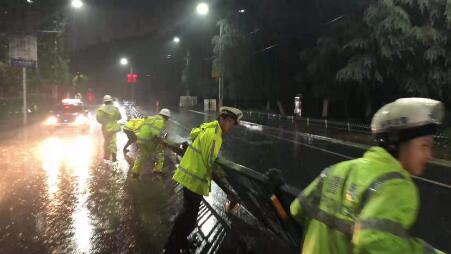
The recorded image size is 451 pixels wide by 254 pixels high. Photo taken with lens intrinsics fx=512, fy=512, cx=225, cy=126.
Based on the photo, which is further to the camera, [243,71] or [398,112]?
[243,71]

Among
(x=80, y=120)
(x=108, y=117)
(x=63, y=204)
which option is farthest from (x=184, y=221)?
(x=80, y=120)

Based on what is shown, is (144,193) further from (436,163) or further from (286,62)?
(286,62)

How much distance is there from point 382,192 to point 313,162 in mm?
13303

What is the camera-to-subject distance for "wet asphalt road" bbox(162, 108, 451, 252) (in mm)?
7820

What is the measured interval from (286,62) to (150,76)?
206ft

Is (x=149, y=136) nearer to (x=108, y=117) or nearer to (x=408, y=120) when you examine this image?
(x=108, y=117)

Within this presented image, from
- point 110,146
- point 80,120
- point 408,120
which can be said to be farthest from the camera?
point 80,120

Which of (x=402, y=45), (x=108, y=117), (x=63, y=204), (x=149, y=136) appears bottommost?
(x=63, y=204)

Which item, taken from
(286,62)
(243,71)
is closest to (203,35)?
(243,71)

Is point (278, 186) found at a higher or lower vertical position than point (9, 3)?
lower

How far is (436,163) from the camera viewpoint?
16.3 m

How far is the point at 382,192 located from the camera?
6.64 feet

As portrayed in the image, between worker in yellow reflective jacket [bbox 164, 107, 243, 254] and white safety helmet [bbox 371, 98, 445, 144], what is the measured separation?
3.24m

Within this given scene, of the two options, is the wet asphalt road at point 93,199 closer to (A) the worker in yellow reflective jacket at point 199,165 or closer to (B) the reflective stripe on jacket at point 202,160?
(A) the worker in yellow reflective jacket at point 199,165
